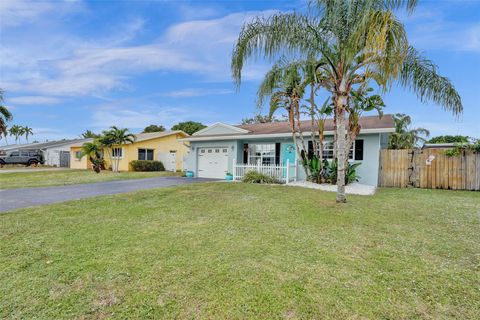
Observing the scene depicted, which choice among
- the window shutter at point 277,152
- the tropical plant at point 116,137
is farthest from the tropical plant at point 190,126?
the window shutter at point 277,152

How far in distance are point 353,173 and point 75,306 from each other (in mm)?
12046

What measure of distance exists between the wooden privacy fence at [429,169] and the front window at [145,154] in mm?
20169

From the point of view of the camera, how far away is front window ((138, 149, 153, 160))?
81.9 feet

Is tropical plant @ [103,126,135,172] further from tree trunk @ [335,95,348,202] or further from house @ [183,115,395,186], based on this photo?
tree trunk @ [335,95,348,202]

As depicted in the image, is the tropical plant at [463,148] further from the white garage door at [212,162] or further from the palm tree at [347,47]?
the white garage door at [212,162]

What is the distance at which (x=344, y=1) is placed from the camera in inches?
275

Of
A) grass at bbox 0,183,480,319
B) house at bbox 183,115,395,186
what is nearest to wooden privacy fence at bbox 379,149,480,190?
house at bbox 183,115,395,186

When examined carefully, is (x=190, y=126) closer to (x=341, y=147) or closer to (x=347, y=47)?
(x=341, y=147)

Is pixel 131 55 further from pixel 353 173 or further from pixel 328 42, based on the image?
pixel 353 173

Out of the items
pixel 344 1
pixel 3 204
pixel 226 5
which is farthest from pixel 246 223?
pixel 226 5

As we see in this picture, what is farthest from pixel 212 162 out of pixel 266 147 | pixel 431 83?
pixel 431 83

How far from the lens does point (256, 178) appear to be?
1348cm

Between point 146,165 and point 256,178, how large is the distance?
557 inches

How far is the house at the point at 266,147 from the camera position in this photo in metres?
13.0
